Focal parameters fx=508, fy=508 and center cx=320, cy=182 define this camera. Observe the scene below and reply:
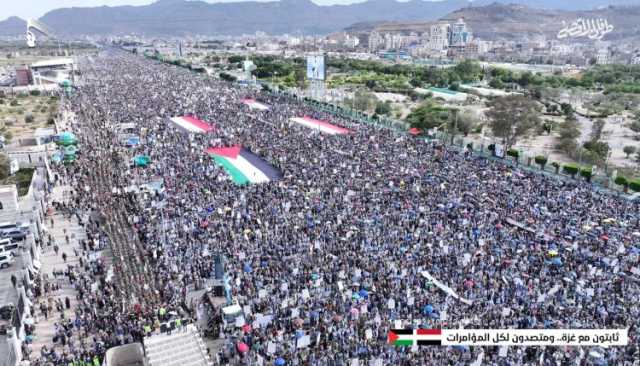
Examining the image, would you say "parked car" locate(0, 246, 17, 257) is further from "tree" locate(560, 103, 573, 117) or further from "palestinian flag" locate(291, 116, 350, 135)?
"tree" locate(560, 103, 573, 117)

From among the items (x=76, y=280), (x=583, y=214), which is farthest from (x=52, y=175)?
(x=583, y=214)

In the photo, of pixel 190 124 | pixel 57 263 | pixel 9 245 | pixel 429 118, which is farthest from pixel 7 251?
pixel 429 118

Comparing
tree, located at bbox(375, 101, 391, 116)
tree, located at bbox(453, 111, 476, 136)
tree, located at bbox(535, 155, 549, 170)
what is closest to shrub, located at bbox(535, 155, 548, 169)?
tree, located at bbox(535, 155, 549, 170)

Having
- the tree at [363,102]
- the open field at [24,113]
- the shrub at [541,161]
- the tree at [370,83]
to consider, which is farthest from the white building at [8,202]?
the tree at [370,83]

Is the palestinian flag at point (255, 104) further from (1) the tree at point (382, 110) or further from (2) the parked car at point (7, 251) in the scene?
(2) the parked car at point (7, 251)

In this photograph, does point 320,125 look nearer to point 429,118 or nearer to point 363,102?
point 429,118
